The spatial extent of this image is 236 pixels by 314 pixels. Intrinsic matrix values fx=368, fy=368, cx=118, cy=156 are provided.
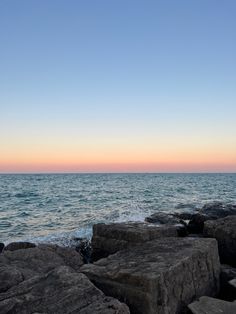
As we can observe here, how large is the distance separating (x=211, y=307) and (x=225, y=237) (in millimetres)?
2720

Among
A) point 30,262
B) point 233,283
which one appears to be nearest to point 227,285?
point 233,283

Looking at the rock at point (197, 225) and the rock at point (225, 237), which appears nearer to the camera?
the rock at point (225, 237)

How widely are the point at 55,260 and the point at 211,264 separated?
8.74 ft

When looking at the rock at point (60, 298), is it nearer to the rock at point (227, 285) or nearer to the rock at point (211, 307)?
the rock at point (211, 307)

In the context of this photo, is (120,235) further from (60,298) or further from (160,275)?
(60,298)

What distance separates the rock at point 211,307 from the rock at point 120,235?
205 centimetres

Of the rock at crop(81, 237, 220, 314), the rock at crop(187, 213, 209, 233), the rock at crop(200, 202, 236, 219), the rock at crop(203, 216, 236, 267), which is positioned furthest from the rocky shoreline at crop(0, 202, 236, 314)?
the rock at crop(200, 202, 236, 219)

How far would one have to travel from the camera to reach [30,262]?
6086 millimetres

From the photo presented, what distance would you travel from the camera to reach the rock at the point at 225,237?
6715mm

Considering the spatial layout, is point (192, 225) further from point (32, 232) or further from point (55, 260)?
point (32, 232)

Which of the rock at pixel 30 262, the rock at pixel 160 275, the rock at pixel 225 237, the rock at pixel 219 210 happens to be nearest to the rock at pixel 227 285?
the rock at pixel 160 275

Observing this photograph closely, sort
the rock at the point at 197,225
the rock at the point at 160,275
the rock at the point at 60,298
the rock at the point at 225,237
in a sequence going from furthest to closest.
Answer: the rock at the point at 197,225
the rock at the point at 225,237
the rock at the point at 160,275
the rock at the point at 60,298

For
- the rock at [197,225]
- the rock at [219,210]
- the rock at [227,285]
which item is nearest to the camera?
the rock at [227,285]

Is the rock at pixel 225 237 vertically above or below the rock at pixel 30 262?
above
